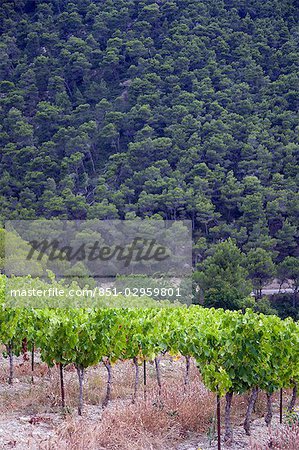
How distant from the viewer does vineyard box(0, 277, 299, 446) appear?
600cm

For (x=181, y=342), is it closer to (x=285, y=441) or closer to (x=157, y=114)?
(x=285, y=441)

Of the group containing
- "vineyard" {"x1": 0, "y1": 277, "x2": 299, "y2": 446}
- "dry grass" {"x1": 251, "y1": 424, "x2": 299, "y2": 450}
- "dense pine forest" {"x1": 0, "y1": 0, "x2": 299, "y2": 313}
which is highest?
"dense pine forest" {"x1": 0, "y1": 0, "x2": 299, "y2": 313}

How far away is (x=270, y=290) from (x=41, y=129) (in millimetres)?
32736

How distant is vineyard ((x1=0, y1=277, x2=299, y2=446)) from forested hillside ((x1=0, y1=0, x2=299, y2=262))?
1208 inches

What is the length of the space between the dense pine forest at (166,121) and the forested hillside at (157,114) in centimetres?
15

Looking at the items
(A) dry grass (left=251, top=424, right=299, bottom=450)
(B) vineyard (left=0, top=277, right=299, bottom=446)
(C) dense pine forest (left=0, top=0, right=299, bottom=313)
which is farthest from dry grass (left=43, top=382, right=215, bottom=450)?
(C) dense pine forest (left=0, top=0, right=299, bottom=313)

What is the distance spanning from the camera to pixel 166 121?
55469mm

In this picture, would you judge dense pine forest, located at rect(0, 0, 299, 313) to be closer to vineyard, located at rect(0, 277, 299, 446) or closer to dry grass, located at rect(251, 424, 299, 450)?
vineyard, located at rect(0, 277, 299, 446)

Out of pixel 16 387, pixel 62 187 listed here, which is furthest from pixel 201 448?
pixel 62 187

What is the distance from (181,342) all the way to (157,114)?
5054cm

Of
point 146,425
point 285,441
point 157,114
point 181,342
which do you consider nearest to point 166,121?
point 157,114

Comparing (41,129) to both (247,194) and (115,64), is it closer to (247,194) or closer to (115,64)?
(115,64)

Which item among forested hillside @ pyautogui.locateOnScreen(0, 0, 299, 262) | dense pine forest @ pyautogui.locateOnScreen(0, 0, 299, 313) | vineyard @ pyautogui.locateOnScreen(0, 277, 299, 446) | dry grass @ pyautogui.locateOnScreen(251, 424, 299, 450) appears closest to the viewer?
dry grass @ pyautogui.locateOnScreen(251, 424, 299, 450)

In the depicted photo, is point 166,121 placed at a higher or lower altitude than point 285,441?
higher
